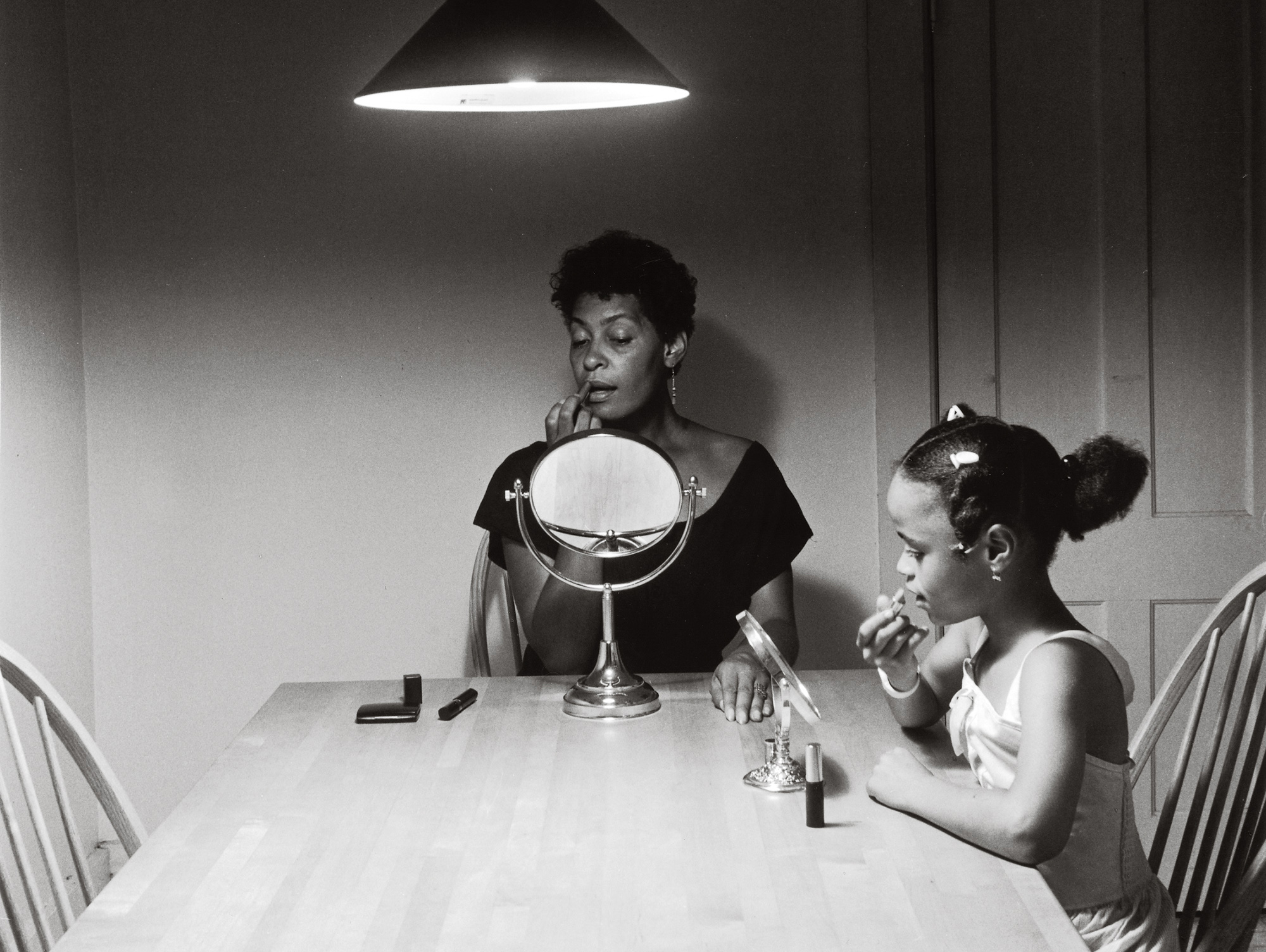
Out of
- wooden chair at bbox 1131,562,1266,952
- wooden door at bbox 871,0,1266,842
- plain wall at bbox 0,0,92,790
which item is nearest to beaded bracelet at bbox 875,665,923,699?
wooden chair at bbox 1131,562,1266,952

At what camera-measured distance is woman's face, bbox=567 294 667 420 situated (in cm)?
253

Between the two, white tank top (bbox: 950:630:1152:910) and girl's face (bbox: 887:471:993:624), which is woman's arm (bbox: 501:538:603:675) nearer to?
girl's face (bbox: 887:471:993:624)

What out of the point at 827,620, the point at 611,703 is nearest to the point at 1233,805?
the point at 611,703

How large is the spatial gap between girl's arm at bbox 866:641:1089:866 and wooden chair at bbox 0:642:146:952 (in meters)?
0.93

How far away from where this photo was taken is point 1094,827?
159cm

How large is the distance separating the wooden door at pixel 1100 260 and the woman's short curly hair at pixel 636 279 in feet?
1.91

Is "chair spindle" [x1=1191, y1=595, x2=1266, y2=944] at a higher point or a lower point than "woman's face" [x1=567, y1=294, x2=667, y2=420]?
lower

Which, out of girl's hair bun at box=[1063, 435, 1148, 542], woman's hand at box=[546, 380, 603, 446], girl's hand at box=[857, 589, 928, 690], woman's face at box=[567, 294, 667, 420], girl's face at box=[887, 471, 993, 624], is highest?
woman's face at box=[567, 294, 667, 420]

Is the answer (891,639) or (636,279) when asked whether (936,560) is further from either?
(636,279)

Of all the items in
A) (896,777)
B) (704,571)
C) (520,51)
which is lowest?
(896,777)

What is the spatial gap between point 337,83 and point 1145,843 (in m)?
2.31

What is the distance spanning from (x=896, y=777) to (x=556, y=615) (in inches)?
34.5

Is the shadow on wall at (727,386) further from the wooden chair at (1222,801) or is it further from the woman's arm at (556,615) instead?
the wooden chair at (1222,801)

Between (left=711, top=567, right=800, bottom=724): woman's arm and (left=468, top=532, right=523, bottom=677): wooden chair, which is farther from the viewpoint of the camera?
(left=468, top=532, right=523, bottom=677): wooden chair
